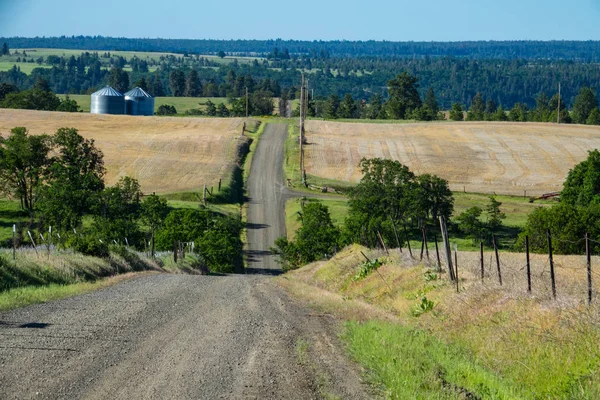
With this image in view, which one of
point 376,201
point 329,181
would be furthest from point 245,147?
point 376,201

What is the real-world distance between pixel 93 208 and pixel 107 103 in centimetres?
9970

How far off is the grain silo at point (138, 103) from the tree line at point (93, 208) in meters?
81.3

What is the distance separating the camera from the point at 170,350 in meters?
12.3

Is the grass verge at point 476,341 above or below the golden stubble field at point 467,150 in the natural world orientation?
below

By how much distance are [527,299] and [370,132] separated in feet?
347

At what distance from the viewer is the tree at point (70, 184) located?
60.1m

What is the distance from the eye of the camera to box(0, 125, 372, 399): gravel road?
10133mm

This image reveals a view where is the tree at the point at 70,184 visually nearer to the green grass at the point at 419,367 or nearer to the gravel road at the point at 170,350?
the gravel road at the point at 170,350

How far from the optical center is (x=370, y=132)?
11950 centimetres

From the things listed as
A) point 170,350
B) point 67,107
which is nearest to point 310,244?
point 170,350

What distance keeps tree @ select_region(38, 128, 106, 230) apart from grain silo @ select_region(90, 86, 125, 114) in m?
77.5

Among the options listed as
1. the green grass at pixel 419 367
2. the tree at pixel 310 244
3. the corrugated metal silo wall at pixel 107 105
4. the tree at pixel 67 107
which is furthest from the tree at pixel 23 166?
the tree at pixel 67 107

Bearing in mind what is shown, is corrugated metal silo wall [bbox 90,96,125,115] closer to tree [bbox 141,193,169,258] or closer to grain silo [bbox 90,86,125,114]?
grain silo [bbox 90,86,125,114]

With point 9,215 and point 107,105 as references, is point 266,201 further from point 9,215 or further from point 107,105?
point 107,105
